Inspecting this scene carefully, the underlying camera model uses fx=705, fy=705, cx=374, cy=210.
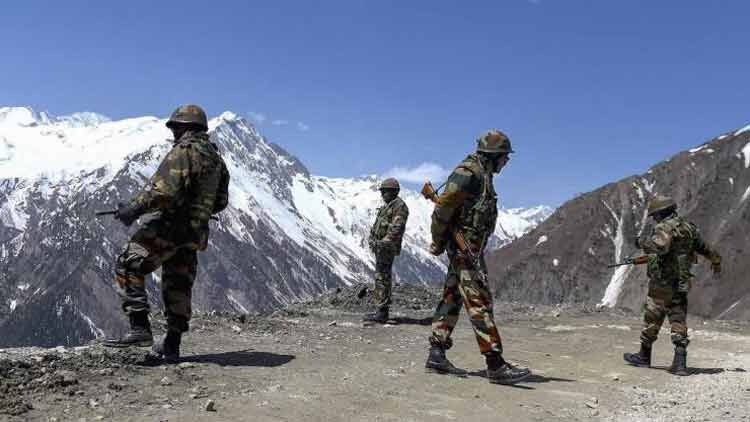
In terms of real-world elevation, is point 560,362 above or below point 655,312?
below

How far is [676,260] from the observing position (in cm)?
1139

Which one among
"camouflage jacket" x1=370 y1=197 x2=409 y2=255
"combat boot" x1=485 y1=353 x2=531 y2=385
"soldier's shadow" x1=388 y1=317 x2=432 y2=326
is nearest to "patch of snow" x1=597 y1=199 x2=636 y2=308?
"soldier's shadow" x1=388 y1=317 x2=432 y2=326

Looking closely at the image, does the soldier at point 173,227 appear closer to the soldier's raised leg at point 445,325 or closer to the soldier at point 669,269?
the soldier's raised leg at point 445,325

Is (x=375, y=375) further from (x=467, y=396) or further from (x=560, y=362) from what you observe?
(x=560, y=362)

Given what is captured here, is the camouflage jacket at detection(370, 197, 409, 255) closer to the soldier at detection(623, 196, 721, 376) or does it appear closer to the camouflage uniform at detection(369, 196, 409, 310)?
the camouflage uniform at detection(369, 196, 409, 310)

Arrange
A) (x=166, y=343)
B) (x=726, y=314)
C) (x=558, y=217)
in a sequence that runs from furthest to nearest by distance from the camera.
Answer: (x=558, y=217)
(x=726, y=314)
(x=166, y=343)

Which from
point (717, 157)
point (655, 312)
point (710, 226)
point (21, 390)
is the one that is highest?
point (717, 157)

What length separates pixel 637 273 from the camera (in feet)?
385

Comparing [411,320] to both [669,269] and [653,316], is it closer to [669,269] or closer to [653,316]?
[653,316]

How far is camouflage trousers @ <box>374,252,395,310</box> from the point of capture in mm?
15180

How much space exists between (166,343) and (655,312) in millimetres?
7684

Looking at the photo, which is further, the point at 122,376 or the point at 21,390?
the point at 122,376

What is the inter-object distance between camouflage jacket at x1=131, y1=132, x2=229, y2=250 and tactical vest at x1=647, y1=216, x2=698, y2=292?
7.18 meters

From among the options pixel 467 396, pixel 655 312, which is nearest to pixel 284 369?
pixel 467 396
